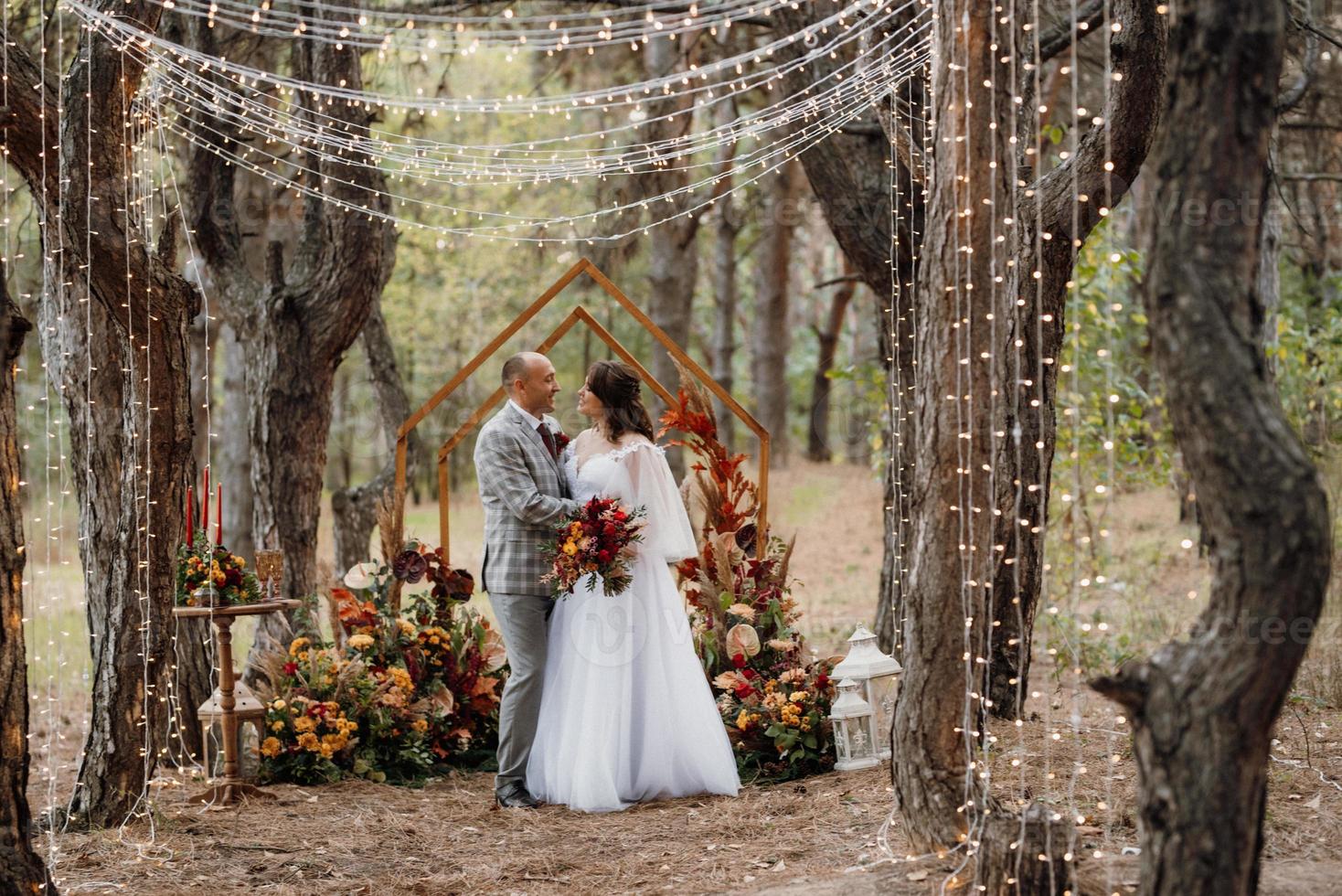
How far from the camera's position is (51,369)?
20.7ft

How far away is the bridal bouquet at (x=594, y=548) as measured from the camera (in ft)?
18.4

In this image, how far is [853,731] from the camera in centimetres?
614

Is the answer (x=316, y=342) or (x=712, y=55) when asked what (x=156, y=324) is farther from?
(x=712, y=55)

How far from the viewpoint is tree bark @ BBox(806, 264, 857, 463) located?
20219 millimetres

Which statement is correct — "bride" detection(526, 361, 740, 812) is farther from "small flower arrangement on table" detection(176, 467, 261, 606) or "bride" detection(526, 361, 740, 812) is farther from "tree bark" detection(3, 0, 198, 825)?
"tree bark" detection(3, 0, 198, 825)

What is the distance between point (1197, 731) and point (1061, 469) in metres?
7.40

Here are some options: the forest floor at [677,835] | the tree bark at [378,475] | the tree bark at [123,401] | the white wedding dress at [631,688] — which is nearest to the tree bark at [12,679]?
the forest floor at [677,835]

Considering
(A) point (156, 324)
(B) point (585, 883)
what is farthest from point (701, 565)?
(A) point (156, 324)

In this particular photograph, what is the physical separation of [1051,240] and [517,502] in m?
2.56

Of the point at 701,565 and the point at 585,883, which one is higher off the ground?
the point at 701,565

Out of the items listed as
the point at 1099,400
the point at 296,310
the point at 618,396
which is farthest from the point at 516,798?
the point at 1099,400

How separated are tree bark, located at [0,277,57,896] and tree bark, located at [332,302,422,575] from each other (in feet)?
15.8

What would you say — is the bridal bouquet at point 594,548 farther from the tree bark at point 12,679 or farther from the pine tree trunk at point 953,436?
the tree bark at point 12,679

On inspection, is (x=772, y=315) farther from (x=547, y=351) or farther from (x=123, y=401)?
(x=123, y=401)
